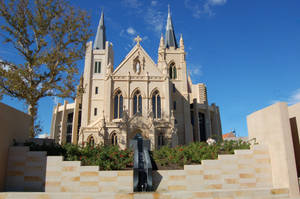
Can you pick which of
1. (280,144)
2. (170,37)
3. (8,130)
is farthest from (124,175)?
(170,37)

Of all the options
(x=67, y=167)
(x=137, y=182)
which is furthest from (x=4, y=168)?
(x=137, y=182)

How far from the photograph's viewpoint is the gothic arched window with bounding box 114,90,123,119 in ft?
103

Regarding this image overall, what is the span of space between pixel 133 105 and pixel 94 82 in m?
8.83

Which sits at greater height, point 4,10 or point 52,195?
point 4,10

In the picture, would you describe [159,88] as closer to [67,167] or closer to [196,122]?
[196,122]

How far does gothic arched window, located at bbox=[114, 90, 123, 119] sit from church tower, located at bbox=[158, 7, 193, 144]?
683cm

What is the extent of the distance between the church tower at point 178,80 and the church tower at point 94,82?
915cm

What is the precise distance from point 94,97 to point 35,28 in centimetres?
1963

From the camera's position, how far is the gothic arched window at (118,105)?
3134 centimetres

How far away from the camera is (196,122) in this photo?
41312 mm

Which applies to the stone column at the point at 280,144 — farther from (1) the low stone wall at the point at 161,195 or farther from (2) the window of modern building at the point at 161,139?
(2) the window of modern building at the point at 161,139

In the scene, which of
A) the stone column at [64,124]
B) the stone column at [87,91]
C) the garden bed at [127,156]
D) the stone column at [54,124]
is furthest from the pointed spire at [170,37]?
the garden bed at [127,156]

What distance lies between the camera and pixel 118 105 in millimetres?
31609

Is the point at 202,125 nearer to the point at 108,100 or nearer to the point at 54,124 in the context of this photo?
the point at 108,100
